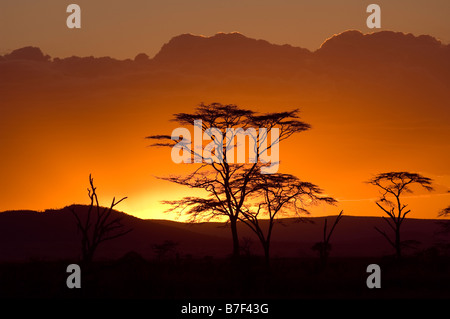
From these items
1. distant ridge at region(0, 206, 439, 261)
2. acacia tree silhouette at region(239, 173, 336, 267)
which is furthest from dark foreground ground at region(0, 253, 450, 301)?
distant ridge at region(0, 206, 439, 261)

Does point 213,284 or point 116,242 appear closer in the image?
point 213,284

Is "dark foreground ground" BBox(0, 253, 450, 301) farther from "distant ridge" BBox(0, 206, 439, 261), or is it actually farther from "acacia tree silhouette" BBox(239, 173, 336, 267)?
"distant ridge" BBox(0, 206, 439, 261)

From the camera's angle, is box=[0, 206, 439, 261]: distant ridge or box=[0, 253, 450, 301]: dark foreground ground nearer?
box=[0, 253, 450, 301]: dark foreground ground

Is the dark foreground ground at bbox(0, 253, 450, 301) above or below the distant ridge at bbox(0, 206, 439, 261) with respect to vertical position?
below

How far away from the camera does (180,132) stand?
144ft

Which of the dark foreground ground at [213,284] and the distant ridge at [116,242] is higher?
the distant ridge at [116,242]

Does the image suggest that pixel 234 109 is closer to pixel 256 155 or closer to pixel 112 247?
pixel 256 155

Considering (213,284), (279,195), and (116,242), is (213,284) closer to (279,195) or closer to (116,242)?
(279,195)

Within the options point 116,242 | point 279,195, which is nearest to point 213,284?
point 279,195

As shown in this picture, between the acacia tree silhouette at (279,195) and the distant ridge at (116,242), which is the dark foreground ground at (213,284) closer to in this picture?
the acacia tree silhouette at (279,195)

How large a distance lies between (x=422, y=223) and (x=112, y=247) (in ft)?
229

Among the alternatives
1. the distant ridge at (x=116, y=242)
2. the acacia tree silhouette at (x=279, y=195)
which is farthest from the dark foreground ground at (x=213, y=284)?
the distant ridge at (x=116, y=242)

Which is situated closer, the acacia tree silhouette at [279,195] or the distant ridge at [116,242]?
the acacia tree silhouette at [279,195]

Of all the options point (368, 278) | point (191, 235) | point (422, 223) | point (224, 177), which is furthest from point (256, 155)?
point (422, 223)
